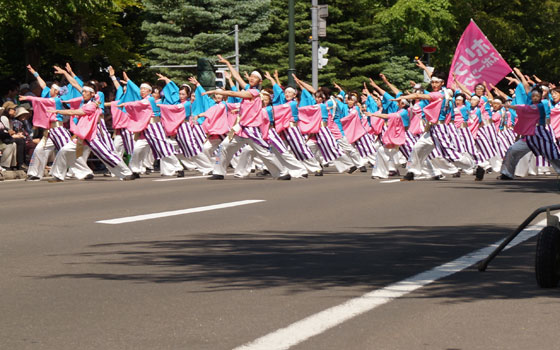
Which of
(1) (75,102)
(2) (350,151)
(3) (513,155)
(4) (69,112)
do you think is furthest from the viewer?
(2) (350,151)

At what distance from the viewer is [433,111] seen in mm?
22266

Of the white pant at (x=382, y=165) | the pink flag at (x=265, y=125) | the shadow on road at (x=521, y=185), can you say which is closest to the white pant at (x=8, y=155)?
the pink flag at (x=265, y=125)

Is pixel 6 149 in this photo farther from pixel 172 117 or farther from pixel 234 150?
pixel 234 150

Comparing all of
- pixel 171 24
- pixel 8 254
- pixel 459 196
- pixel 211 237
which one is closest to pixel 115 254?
pixel 8 254

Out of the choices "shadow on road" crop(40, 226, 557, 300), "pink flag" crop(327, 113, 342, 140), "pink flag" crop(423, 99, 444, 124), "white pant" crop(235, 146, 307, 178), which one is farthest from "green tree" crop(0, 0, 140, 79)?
"shadow on road" crop(40, 226, 557, 300)

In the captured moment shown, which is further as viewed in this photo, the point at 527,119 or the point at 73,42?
the point at 73,42

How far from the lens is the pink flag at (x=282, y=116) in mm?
23703

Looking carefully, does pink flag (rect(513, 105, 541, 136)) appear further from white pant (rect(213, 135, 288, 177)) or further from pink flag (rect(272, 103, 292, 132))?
pink flag (rect(272, 103, 292, 132))

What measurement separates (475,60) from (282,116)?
714cm

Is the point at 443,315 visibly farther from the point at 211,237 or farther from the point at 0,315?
the point at 211,237

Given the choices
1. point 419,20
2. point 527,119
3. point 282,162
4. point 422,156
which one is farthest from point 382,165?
point 419,20

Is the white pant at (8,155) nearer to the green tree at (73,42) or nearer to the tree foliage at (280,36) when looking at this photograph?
the green tree at (73,42)

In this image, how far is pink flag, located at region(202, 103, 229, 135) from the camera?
2481cm

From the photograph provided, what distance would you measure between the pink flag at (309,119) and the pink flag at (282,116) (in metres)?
2.29
